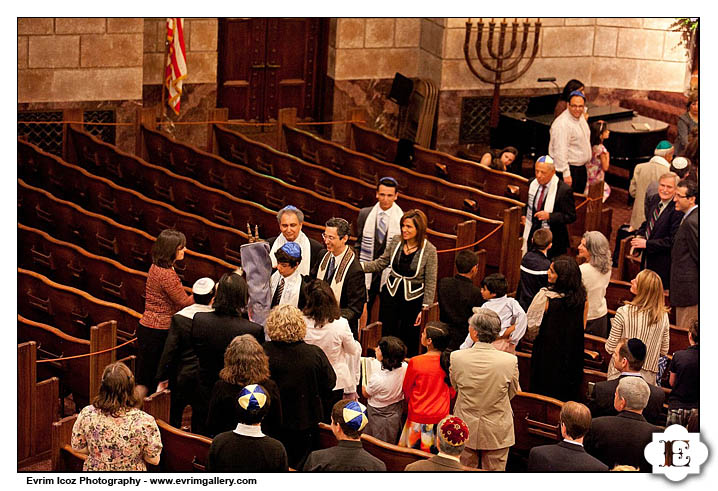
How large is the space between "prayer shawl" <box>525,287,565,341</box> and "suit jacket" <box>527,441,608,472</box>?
132cm

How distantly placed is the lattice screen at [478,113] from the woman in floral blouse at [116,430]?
8.00 m

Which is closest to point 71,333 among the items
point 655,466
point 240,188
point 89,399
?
point 89,399

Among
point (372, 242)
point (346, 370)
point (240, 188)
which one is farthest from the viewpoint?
point (240, 188)

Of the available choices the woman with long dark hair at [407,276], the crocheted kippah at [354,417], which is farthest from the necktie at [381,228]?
the crocheted kippah at [354,417]

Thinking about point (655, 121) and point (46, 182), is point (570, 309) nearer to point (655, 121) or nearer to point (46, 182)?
point (46, 182)

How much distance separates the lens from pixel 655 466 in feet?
15.8

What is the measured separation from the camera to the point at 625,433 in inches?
189

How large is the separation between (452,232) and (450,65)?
164 inches

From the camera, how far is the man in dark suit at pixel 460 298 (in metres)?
6.07

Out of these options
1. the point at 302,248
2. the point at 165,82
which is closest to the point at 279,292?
the point at 302,248

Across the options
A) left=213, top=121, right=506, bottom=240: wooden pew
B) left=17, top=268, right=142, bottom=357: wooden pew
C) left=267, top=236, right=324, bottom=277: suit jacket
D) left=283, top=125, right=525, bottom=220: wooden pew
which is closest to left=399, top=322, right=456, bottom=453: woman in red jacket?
left=267, top=236, right=324, bottom=277: suit jacket

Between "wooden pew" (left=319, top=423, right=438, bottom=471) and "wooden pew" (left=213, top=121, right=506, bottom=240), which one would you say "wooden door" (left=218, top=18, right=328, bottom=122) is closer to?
"wooden pew" (left=213, top=121, right=506, bottom=240)

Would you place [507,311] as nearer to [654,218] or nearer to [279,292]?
[279,292]

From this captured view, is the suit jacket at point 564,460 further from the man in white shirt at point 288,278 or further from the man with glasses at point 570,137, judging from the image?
the man with glasses at point 570,137
